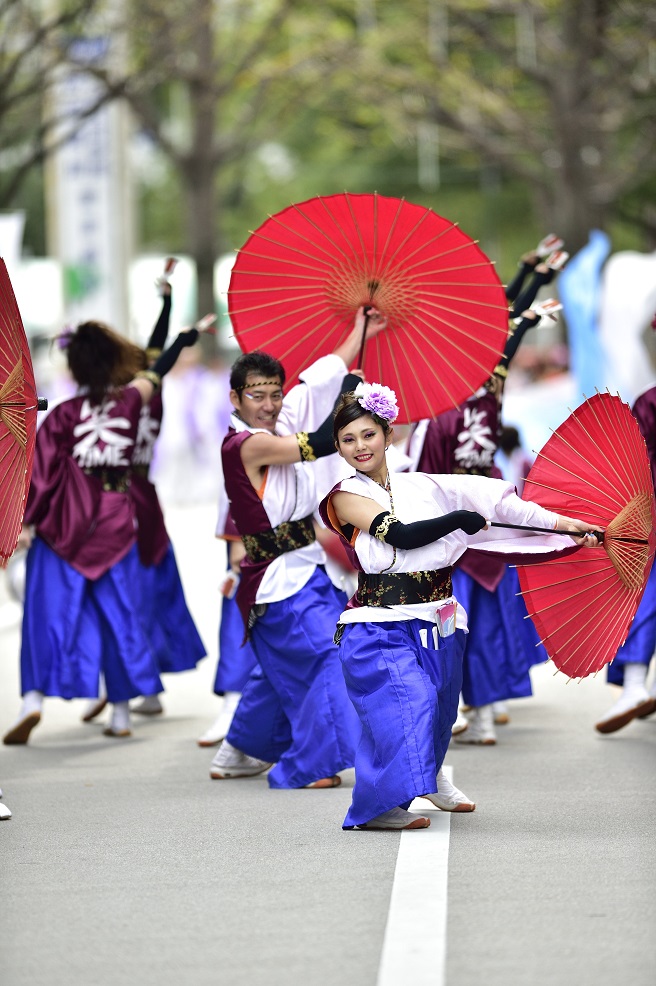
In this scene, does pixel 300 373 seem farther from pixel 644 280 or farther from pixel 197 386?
pixel 197 386

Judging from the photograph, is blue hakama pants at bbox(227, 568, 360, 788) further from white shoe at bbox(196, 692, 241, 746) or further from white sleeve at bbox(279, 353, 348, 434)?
white shoe at bbox(196, 692, 241, 746)

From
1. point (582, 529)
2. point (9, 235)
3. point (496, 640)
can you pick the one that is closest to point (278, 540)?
point (582, 529)

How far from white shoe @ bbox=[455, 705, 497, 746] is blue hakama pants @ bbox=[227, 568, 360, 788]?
1104 millimetres

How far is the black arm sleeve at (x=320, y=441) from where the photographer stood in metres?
6.69

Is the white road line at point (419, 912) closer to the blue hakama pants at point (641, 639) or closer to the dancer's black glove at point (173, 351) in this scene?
the blue hakama pants at point (641, 639)

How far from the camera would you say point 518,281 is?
329 inches

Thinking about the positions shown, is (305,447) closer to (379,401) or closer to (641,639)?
(379,401)

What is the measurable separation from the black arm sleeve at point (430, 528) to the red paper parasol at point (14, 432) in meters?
1.32

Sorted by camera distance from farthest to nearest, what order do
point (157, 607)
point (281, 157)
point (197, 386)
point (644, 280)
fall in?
point (281, 157)
point (197, 386)
point (644, 280)
point (157, 607)

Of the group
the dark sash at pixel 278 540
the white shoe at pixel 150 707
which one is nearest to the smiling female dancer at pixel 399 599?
the dark sash at pixel 278 540

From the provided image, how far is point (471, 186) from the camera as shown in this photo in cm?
4394

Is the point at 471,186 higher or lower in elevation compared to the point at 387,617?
higher

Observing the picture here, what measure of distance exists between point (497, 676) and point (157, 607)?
1.89 metres

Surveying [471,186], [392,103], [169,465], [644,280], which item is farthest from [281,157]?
[644,280]
